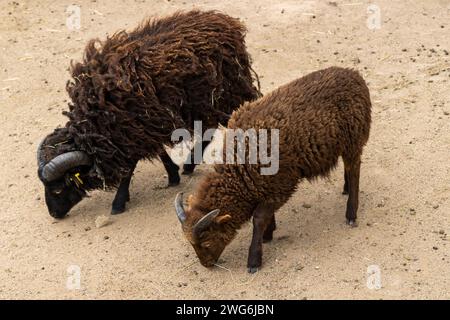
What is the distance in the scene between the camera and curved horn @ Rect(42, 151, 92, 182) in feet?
26.7

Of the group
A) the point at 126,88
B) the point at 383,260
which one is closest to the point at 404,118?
the point at 383,260

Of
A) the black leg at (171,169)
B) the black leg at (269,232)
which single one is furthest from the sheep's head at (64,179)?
the black leg at (269,232)

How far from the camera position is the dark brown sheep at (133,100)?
8172 millimetres

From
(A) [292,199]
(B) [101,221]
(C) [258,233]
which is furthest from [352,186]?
(B) [101,221]

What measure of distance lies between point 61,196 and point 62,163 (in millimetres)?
540

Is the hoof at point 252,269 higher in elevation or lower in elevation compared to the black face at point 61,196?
lower

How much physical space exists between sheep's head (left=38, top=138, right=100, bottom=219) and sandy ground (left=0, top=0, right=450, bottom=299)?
0.22m

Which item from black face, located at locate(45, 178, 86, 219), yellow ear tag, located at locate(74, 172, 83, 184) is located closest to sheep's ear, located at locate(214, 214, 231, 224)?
yellow ear tag, located at locate(74, 172, 83, 184)

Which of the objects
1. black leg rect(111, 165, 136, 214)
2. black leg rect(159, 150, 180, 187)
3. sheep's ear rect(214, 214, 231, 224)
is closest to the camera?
sheep's ear rect(214, 214, 231, 224)

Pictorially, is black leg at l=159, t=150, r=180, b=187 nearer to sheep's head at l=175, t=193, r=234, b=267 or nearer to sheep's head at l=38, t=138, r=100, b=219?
sheep's head at l=38, t=138, r=100, b=219

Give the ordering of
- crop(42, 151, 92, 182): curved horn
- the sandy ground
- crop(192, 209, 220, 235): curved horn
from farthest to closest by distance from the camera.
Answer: crop(42, 151, 92, 182): curved horn, the sandy ground, crop(192, 209, 220, 235): curved horn

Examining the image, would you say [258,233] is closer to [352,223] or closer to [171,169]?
[352,223]

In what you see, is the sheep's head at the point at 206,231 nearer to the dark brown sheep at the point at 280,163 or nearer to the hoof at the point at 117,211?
the dark brown sheep at the point at 280,163

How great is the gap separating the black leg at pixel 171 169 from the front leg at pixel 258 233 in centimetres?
193
